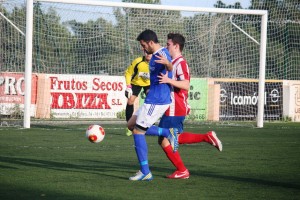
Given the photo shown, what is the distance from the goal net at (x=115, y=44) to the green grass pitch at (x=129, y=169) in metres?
5.38

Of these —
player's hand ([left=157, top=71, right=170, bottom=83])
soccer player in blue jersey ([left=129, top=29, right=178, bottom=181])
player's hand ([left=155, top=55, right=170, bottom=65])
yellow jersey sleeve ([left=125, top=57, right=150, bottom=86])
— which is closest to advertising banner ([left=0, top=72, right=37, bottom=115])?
yellow jersey sleeve ([left=125, top=57, right=150, bottom=86])

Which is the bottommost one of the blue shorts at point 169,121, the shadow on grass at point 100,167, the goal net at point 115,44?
the shadow on grass at point 100,167

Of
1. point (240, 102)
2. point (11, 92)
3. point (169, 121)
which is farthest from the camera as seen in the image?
point (240, 102)

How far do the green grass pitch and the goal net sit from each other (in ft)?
17.6

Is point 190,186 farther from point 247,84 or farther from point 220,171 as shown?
Result: point 247,84

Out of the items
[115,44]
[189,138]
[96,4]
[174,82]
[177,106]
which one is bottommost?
[189,138]

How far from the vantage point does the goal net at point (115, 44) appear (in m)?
22.6

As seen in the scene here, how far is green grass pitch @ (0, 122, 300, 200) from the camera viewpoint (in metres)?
8.23

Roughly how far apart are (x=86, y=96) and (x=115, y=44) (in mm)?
2688

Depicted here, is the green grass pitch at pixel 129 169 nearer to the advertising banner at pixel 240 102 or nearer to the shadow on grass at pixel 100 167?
the shadow on grass at pixel 100 167

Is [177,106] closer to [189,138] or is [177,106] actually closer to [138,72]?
[189,138]

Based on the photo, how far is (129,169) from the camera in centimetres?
1080

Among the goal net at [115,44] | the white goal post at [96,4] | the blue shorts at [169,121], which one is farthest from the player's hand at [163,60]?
the goal net at [115,44]

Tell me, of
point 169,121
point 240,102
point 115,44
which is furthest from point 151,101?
point 240,102
